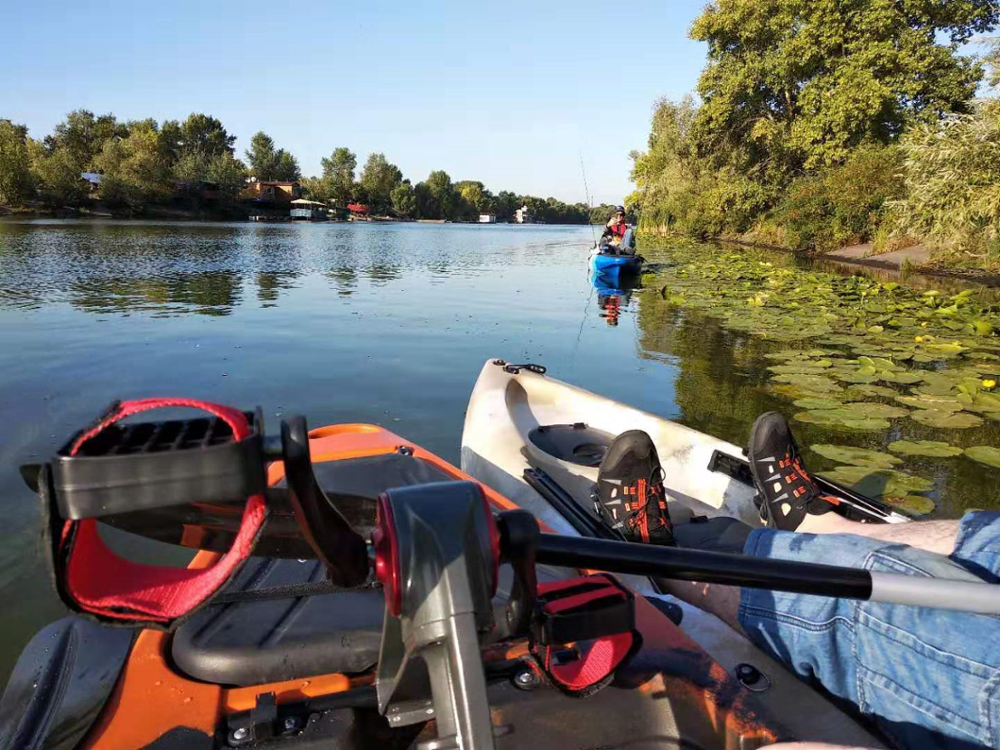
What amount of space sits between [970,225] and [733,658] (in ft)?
41.6

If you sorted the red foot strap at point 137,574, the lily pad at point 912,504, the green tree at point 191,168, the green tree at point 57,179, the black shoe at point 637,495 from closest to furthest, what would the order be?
the red foot strap at point 137,574 < the black shoe at point 637,495 < the lily pad at point 912,504 < the green tree at point 57,179 < the green tree at point 191,168

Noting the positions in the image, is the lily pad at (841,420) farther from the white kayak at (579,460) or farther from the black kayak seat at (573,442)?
the black kayak seat at (573,442)

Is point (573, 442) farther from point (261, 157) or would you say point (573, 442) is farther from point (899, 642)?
point (261, 157)

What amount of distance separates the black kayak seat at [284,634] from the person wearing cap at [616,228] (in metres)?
16.4

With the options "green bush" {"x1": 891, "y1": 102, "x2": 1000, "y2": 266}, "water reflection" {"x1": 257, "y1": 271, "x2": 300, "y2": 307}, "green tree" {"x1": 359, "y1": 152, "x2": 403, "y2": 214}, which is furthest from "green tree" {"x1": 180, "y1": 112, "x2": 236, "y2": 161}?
"green bush" {"x1": 891, "y1": 102, "x2": 1000, "y2": 266}

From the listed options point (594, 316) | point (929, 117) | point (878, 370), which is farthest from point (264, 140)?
point (878, 370)

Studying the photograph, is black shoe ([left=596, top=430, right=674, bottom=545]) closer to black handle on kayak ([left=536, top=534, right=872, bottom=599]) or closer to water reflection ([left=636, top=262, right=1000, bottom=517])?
black handle on kayak ([left=536, top=534, right=872, bottom=599])

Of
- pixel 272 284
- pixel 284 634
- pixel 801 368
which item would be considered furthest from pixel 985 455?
pixel 272 284

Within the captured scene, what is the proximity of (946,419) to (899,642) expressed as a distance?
16.5 ft

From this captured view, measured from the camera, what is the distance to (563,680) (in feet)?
4.33

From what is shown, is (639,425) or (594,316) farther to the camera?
(594,316)

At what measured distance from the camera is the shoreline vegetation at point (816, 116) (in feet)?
80.3

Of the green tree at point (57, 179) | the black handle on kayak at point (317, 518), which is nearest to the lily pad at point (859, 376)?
the black handle on kayak at point (317, 518)

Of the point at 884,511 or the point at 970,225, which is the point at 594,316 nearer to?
the point at 970,225
